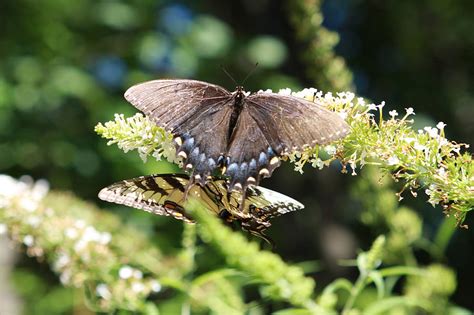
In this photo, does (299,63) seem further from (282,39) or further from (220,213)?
(220,213)

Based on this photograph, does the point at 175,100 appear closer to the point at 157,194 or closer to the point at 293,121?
the point at 157,194

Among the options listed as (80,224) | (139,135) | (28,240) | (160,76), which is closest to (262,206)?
(139,135)

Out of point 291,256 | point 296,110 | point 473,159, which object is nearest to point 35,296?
point 291,256

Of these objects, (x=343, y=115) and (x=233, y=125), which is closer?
(x=343, y=115)

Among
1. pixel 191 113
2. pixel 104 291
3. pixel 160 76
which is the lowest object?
pixel 104 291

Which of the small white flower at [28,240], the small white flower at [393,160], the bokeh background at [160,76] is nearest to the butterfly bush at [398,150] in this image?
the small white flower at [393,160]

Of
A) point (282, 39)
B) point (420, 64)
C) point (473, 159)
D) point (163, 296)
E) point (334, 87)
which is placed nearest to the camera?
point (473, 159)
